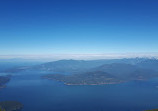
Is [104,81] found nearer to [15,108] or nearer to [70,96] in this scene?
[70,96]

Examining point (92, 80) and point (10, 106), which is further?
point (92, 80)

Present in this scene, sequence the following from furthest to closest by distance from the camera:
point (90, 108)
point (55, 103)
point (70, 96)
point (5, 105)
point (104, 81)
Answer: point (104, 81)
point (70, 96)
point (55, 103)
point (90, 108)
point (5, 105)

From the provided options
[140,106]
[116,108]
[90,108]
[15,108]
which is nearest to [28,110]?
[15,108]

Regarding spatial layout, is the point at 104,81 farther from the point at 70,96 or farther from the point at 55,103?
the point at 55,103

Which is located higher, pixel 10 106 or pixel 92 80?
pixel 10 106

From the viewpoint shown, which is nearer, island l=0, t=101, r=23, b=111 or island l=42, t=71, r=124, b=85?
island l=0, t=101, r=23, b=111

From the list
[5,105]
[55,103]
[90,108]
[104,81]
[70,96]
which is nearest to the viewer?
[5,105]

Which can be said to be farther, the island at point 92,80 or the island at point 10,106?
the island at point 92,80

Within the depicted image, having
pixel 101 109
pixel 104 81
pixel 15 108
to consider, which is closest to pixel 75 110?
pixel 101 109

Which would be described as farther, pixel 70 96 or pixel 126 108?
pixel 70 96
